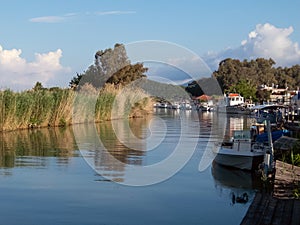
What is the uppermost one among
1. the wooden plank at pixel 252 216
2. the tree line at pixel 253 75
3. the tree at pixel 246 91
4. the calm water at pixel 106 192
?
the tree line at pixel 253 75

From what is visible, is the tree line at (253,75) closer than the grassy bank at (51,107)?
No

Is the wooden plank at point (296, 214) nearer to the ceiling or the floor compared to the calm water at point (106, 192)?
nearer to the ceiling

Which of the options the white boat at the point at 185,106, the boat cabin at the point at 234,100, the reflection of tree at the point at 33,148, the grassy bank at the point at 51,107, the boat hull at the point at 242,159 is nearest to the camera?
the boat hull at the point at 242,159

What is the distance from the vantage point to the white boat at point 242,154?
56.5 feet

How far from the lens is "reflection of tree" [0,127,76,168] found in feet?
58.5

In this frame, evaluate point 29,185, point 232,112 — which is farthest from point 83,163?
point 232,112

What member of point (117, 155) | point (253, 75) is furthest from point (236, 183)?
point (253, 75)

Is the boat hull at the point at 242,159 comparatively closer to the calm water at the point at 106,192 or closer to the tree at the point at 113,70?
the calm water at the point at 106,192

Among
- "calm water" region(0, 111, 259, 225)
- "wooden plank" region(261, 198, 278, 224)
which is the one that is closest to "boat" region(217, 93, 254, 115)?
"calm water" region(0, 111, 259, 225)

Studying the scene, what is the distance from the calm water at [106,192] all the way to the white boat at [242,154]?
13.8 inches

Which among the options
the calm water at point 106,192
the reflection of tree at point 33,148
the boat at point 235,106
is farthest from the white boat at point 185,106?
the calm water at point 106,192

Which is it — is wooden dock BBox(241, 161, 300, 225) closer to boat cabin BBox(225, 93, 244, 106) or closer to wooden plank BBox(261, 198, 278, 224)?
wooden plank BBox(261, 198, 278, 224)

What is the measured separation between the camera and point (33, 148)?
21.8 metres

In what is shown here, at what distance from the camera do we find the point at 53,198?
39.5ft
